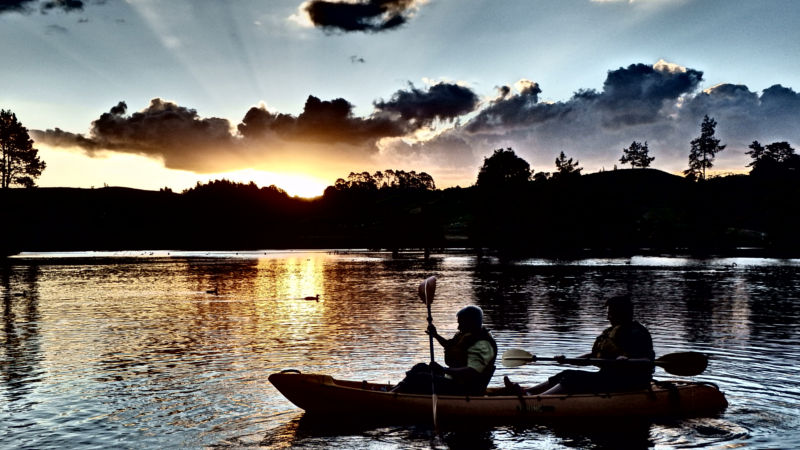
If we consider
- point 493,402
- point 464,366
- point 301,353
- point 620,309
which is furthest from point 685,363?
point 301,353

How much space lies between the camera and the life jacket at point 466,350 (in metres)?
13.0

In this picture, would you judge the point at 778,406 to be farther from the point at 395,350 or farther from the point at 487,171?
the point at 487,171

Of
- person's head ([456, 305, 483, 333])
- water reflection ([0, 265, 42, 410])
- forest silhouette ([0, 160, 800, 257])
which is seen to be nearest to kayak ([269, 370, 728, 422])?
person's head ([456, 305, 483, 333])

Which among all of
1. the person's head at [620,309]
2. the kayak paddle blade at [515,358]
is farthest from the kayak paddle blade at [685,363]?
the kayak paddle blade at [515,358]

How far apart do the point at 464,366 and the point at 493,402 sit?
983 millimetres

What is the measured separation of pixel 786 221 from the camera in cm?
14512

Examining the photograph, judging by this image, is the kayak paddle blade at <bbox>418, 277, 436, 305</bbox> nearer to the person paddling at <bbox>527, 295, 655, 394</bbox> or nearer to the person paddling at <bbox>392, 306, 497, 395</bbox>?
the person paddling at <bbox>392, 306, 497, 395</bbox>

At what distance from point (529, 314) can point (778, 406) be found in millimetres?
18889

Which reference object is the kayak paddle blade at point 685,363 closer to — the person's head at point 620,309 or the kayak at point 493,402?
the kayak at point 493,402

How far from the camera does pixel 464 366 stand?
13281mm

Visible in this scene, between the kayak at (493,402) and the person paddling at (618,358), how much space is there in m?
0.25

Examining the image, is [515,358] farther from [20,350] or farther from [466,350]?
[20,350]

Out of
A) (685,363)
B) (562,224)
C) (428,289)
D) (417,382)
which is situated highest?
(562,224)

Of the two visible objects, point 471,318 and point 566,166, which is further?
point 566,166
